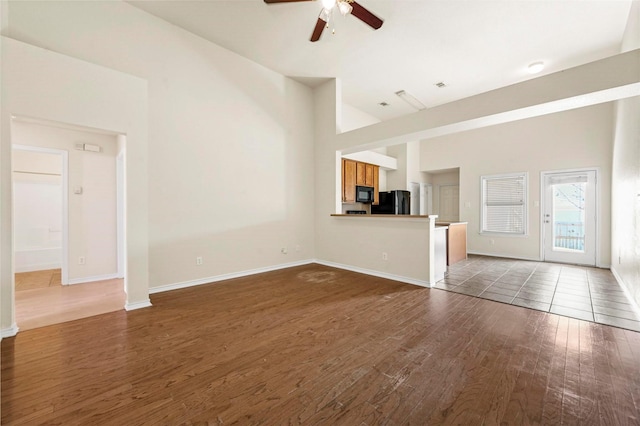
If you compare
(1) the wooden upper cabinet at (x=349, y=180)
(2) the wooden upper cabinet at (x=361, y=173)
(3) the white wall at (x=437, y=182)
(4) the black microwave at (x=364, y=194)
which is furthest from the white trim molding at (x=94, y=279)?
→ (3) the white wall at (x=437, y=182)

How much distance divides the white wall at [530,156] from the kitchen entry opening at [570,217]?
5.1 inches

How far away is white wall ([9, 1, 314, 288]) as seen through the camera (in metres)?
3.20

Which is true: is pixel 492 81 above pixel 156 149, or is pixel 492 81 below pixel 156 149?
above

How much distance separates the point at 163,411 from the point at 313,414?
883 mm

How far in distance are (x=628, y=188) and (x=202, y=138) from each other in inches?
247

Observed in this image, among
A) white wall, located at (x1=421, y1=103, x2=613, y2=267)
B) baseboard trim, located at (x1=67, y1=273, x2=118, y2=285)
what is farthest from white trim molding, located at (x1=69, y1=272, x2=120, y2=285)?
white wall, located at (x1=421, y1=103, x2=613, y2=267)

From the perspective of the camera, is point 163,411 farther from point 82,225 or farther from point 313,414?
point 82,225

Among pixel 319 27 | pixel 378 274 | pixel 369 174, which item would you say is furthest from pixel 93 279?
pixel 369 174

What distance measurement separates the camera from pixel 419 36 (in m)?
3.97

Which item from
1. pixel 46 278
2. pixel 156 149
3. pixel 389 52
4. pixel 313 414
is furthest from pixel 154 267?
pixel 389 52

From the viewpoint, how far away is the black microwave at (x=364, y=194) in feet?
21.8

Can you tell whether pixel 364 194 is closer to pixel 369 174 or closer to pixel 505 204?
pixel 369 174

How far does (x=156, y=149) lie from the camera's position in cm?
361

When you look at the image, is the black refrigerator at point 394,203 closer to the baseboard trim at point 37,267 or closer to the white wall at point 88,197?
the white wall at point 88,197
